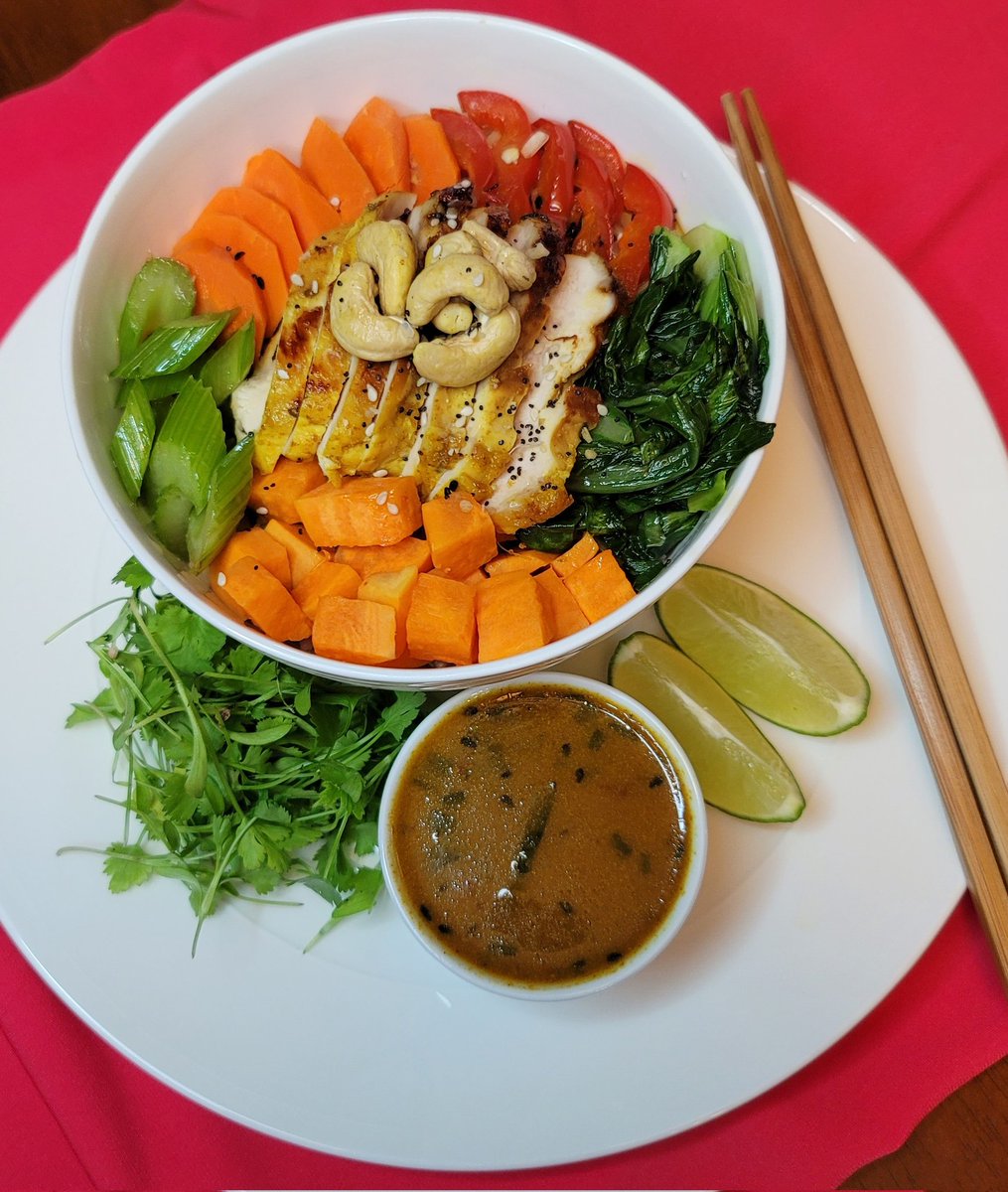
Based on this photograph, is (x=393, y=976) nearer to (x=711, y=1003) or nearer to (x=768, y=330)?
(x=711, y=1003)

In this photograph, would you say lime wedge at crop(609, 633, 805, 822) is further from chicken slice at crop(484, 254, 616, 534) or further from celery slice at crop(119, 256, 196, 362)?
celery slice at crop(119, 256, 196, 362)

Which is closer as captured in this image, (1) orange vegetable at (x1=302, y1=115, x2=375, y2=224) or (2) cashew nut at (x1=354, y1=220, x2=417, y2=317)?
(2) cashew nut at (x1=354, y1=220, x2=417, y2=317)

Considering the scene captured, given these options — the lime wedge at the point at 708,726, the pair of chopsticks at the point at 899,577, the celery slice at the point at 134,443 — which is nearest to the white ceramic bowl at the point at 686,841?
the lime wedge at the point at 708,726

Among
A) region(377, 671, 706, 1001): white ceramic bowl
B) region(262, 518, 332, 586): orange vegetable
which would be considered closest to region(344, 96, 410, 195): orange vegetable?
region(262, 518, 332, 586): orange vegetable

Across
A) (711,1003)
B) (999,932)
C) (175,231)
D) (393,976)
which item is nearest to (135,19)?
(175,231)

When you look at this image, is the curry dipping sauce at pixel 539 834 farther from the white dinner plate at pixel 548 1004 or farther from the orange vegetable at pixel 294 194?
the orange vegetable at pixel 294 194
